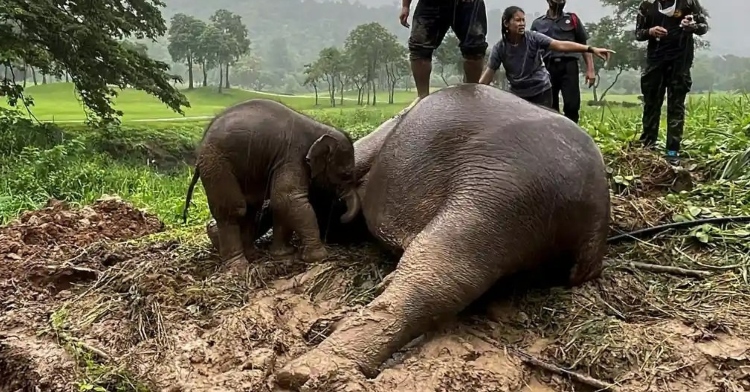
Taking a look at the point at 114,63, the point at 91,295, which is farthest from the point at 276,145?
the point at 114,63

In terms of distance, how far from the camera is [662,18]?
6.68 meters

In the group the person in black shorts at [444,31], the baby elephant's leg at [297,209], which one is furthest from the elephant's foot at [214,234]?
the person in black shorts at [444,31]

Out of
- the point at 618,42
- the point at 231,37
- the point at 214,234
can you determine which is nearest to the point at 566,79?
the point at 214,234

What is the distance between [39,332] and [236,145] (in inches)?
51.4

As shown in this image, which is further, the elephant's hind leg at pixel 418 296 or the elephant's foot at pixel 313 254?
the elephant's foot at pixel 313 254

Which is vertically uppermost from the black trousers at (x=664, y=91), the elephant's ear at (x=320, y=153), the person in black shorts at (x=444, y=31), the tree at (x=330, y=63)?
the tree at (x=330, y=63)

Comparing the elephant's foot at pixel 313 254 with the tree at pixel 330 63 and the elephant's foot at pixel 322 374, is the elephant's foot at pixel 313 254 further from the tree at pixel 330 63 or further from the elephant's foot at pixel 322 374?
the tree at pixel 330 63

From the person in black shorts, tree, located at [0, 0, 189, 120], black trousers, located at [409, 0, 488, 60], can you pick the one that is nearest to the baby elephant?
the person in black shorts

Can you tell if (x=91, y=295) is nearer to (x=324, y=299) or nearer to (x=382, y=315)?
(x=324, y=299)

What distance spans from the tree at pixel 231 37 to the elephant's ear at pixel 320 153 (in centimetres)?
5803

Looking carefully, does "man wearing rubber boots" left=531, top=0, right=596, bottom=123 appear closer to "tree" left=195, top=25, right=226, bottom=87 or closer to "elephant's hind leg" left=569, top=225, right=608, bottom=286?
"elephant's hind leg" left=569, top=225, right=608, bottom=286

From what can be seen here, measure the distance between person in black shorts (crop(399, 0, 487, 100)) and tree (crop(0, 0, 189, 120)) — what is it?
9.43m

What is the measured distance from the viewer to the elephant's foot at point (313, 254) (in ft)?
12.6

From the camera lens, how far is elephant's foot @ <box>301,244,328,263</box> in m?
3.86
